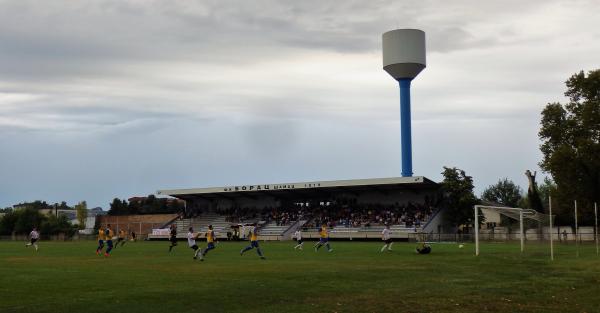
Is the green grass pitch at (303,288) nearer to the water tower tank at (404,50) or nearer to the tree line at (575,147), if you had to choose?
the tree line at (575,147)

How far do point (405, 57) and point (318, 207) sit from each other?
73.0ft

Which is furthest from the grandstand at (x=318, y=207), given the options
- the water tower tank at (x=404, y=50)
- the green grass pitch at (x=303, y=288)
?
the green grass pitch at (x=303, y=288)

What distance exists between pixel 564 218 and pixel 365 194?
23.2 meters

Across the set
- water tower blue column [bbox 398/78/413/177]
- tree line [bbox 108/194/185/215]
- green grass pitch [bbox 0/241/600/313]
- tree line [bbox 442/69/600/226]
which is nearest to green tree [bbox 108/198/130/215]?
tree line [bbox 108/194/185/215]

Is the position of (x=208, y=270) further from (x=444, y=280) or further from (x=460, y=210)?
(x=460, y=210)

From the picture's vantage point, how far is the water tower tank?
80750mm

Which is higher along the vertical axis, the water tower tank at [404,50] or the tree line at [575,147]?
the water tower tank at [404,50]

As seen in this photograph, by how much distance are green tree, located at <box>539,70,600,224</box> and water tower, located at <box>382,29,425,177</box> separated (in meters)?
22.6

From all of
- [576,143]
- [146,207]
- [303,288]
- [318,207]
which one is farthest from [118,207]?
[303,288]

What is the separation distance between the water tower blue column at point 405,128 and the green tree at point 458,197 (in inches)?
545

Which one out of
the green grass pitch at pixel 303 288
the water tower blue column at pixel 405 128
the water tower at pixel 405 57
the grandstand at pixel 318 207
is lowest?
the green grass pitch at pixel 303 288

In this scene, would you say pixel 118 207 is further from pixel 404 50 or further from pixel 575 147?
pixel 575 147

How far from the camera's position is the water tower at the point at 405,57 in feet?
265

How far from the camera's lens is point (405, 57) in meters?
81.1
